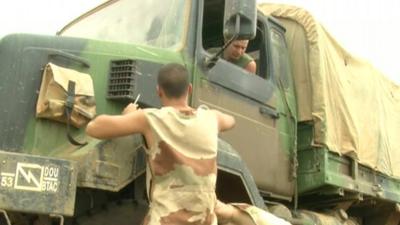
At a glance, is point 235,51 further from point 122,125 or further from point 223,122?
point 122,125

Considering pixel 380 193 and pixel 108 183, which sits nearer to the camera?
pixel 108 183

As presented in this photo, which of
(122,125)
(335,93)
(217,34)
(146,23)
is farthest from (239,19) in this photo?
(335,93)

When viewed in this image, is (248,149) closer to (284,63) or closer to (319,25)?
(284,63)

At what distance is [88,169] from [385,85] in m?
4.42

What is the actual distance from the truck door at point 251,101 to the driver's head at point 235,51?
125 mm

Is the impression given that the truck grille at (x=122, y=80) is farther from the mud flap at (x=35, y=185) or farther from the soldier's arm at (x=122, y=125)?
the mud flap at (x=35, y=185)

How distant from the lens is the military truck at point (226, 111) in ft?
11.8


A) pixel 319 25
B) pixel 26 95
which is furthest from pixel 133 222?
pixel 319 25

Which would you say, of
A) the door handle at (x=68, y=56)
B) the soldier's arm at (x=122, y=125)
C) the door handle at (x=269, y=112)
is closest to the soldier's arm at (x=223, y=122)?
the soldier's arm at (x=122, y=125)

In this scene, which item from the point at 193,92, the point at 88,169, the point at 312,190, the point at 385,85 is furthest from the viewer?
the point at 385,85

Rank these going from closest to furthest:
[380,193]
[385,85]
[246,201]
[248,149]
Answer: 1. [246,201]
2. [248,149]
3. [380,193]
4. [385,85]

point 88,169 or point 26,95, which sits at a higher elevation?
point 26,95

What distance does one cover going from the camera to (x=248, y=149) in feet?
16.3

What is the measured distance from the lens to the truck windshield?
4.64 m
